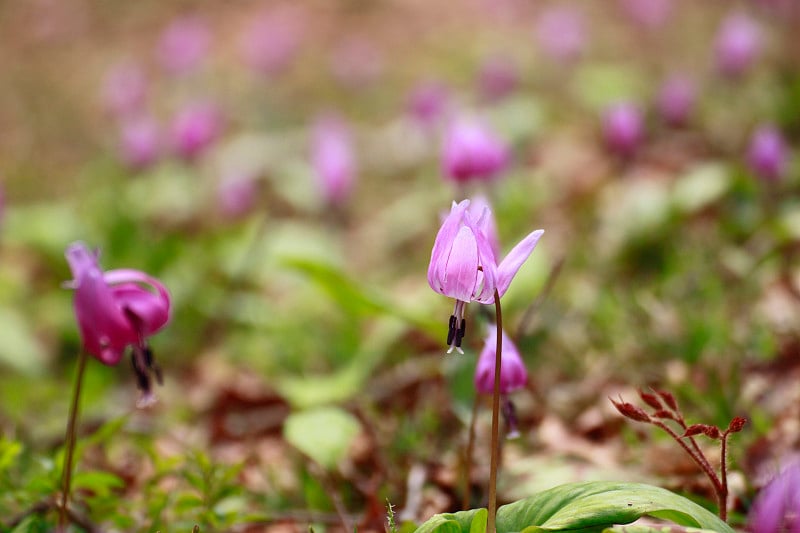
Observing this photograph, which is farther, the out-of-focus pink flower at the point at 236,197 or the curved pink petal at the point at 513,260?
the out-of-focus pink flower at the point at 236,197

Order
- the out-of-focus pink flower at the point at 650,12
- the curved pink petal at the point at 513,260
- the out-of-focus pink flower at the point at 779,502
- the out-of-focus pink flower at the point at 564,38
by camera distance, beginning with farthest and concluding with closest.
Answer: the out-of-focus pink flower at the point at 650,12 → the out-of-focus pink flower at the point at 564,38 → the curved pink petal at the point at 513,260 → the out-of-focus pink flower at the point at 779,502

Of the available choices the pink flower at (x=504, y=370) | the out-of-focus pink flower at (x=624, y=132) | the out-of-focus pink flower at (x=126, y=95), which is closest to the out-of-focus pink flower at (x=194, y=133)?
the out-of-focus pink flower at (x=126, y=95)

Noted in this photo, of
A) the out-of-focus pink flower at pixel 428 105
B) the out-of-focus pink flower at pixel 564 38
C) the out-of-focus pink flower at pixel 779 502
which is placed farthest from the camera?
the out-of-focus pink flower at pixel 564 38

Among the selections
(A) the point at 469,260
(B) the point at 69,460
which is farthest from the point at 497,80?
(B) the point at 69,460

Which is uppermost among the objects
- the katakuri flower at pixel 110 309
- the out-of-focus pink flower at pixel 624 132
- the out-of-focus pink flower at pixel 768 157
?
the out-of-focus pink flower at pixel 624 132

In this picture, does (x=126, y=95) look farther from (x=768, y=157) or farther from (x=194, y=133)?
(x=768, y=157)

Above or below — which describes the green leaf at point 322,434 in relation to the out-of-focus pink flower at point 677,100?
below

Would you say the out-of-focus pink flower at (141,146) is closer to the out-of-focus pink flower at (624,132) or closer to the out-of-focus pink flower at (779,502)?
the out-of-focus pink flower at (624,132)

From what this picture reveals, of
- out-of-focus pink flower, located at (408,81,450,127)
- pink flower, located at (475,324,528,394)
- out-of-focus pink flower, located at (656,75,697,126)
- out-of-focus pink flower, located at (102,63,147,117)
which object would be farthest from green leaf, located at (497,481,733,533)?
out-of-focus pink flower, located at (102,63,147,117)
